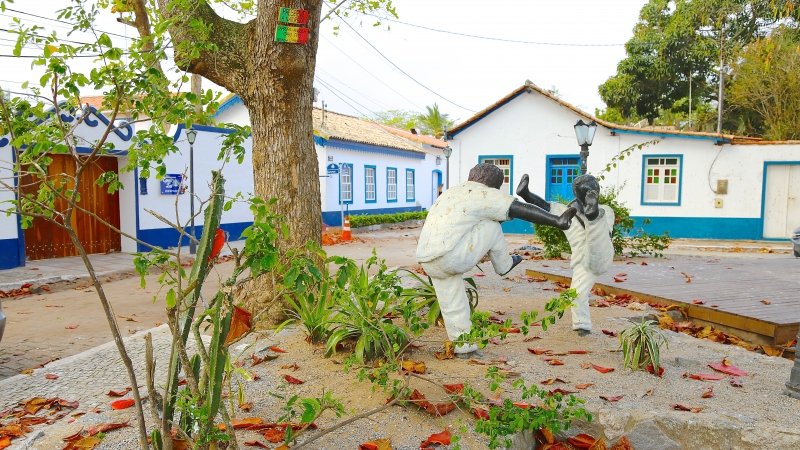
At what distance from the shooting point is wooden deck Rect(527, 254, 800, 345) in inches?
220

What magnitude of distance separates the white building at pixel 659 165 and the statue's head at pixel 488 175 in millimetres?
11534

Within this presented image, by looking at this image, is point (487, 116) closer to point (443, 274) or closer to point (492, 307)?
point (492, 307)

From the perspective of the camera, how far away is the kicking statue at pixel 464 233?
12.7 feet

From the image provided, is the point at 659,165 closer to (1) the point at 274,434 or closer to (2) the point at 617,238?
(2) the point at 617,238

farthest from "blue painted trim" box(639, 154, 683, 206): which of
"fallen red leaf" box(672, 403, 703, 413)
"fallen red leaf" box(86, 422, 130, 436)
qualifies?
"fallen red leaf" box(86, 422, 130, 436)

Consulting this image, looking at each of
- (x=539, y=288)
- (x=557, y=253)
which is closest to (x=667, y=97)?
(x=557, y=253)

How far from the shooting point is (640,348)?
4.06m

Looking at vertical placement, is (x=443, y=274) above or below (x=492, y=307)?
above

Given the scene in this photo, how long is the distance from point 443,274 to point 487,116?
15600mm

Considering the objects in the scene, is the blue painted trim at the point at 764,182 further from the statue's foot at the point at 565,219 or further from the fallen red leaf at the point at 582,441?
the fallen red leaf at the point at 582,441

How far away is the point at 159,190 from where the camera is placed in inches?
567

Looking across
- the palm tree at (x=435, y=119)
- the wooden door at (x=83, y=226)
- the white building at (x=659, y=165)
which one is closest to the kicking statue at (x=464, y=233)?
the wooden door at (x=83, y=226)

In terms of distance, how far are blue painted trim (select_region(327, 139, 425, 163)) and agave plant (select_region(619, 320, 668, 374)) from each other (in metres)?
17.7

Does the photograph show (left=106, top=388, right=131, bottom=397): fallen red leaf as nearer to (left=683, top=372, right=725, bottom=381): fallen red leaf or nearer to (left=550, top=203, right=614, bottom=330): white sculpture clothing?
(left=550, top=203, right=614, bottom=330): white sculpture clothing
